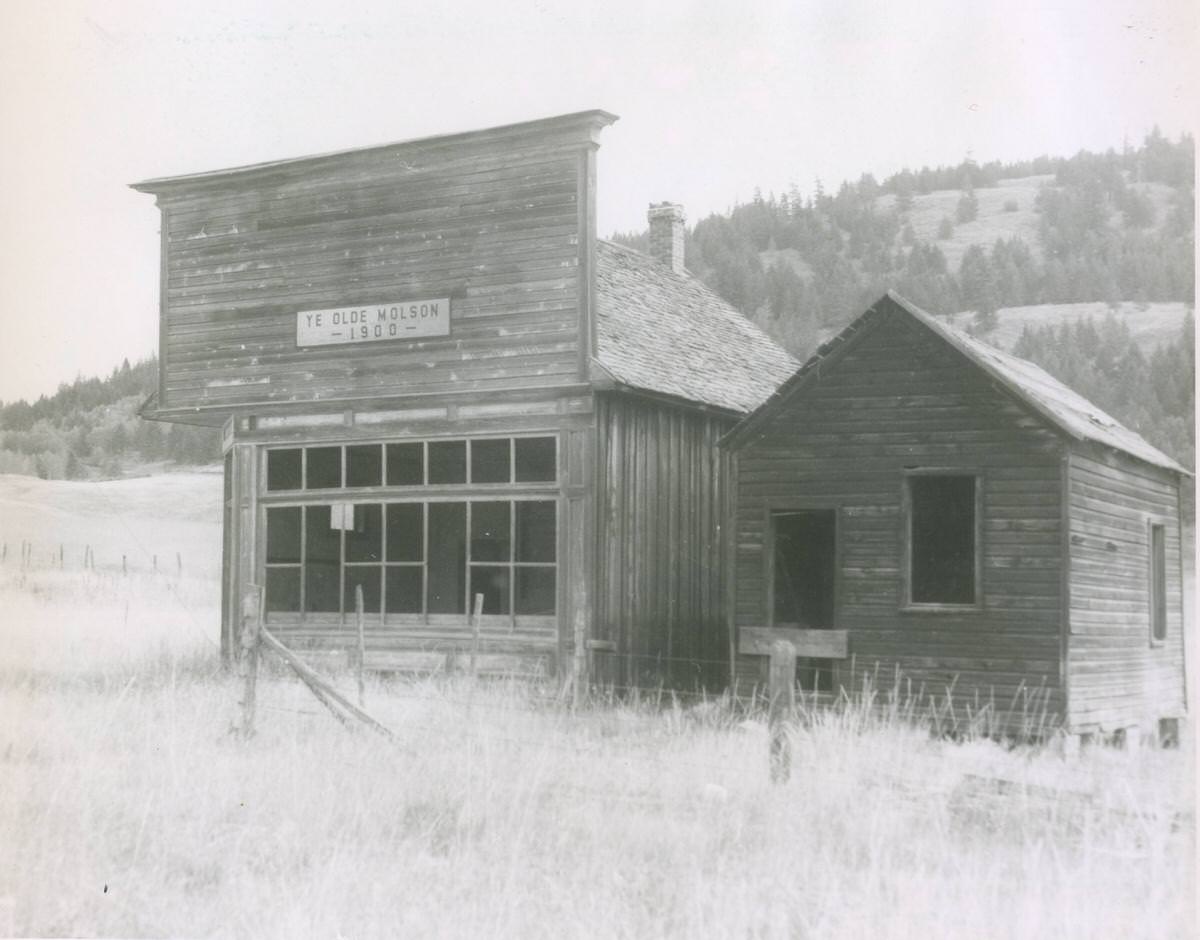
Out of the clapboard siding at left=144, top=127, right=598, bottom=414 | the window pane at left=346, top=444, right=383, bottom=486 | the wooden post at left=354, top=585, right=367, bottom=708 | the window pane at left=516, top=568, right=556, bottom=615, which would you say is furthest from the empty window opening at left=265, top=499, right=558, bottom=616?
the clapboard siding at left=144, top=127, right=598, bottom=414

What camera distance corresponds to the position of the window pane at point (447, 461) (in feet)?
50.2

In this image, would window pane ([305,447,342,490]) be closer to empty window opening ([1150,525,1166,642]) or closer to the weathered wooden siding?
the weathered wooden siding

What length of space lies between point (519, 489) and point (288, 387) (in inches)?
118

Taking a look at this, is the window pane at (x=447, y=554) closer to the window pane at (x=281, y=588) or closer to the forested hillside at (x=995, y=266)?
the window pane at (x=281, y=588)

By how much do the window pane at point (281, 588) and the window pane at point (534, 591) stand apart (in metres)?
2.89

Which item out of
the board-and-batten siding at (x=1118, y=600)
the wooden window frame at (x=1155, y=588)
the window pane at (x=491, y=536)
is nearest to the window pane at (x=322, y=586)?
the window pane at (x=491, y=536)

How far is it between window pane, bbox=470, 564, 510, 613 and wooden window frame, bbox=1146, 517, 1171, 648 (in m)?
6.52

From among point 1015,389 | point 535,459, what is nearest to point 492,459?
point 535,459

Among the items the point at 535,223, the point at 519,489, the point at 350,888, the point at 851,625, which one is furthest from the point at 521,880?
the point at 535,223

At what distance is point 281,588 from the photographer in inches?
624

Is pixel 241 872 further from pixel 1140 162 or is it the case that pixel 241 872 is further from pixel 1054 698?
pixel 1140 162

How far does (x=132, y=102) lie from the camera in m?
11.1

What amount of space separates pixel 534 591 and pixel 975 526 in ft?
15.0

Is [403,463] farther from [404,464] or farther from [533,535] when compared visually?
[533,535]
